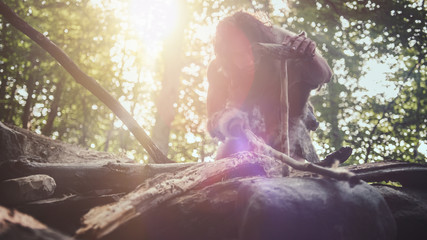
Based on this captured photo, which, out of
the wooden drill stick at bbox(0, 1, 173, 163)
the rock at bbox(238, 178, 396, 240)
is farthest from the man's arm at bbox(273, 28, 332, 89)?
the wooden drill stick at bbox(0, 1, 173, 163)

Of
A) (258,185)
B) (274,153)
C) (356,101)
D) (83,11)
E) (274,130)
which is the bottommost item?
(258,185)

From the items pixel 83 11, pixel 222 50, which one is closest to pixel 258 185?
pixel 222 50

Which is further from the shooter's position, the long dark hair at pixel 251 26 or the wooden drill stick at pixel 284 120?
the long dark hair at pixel 251 26

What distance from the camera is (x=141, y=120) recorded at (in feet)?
63.3

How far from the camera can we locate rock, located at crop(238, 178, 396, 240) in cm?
152

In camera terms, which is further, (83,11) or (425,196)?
(83,11)

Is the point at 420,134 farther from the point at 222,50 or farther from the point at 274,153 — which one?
the point at 274,153

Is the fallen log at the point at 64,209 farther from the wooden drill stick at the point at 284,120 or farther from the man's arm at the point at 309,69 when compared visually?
the man's arm at the point at 309,69

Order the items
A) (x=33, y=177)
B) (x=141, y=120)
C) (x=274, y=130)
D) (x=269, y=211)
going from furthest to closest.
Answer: (x=141, y=120)
(x=274, y=130)
(x=33, y=177)
(x=269, y=211)

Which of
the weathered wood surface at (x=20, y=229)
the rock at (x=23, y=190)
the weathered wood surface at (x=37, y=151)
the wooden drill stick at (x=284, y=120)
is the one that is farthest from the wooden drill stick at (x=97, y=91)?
the weathered wood surface at (x=20, y=229)

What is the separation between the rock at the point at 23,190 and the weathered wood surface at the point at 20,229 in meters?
0.81

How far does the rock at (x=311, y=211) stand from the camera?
152 cm

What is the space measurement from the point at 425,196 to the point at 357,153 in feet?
29.6

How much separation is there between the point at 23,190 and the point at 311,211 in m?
2.15
